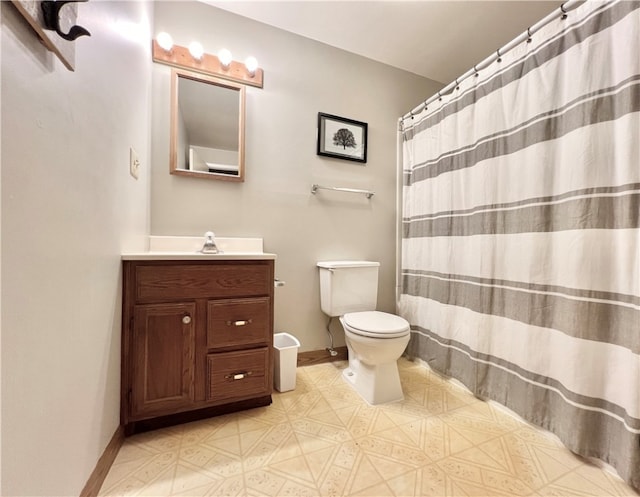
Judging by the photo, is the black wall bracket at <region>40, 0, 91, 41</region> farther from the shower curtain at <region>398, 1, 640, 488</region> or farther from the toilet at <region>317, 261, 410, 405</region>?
the shower curtain at <region>398, 1, 640, 488</region>

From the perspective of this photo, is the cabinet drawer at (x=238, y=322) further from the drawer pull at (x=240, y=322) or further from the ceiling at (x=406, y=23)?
the ceiling at (x=406, y=23)

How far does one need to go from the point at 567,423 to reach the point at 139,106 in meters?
2.29

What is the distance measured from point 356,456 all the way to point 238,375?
0.60 meters

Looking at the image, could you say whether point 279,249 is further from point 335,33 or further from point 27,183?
point 335,33

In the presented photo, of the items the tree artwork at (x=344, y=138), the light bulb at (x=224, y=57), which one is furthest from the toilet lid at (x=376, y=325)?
the light bulb at (x=224, y=57)

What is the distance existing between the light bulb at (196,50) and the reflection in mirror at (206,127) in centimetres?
10

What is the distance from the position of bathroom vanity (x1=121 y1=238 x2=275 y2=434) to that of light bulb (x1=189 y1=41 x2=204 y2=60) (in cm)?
119

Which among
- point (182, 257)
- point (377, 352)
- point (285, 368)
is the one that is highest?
point (182, 257)

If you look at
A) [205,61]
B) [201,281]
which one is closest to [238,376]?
[201,281]

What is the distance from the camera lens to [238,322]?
1223 mm

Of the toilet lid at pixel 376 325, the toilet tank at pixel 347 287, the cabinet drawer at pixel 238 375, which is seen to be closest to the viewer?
the cabinet drawer at pixel 238 375

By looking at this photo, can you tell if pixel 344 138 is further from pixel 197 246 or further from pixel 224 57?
pixel 197 246

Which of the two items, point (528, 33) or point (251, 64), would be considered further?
point (251, 64)

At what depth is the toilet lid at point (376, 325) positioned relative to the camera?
1298mm
